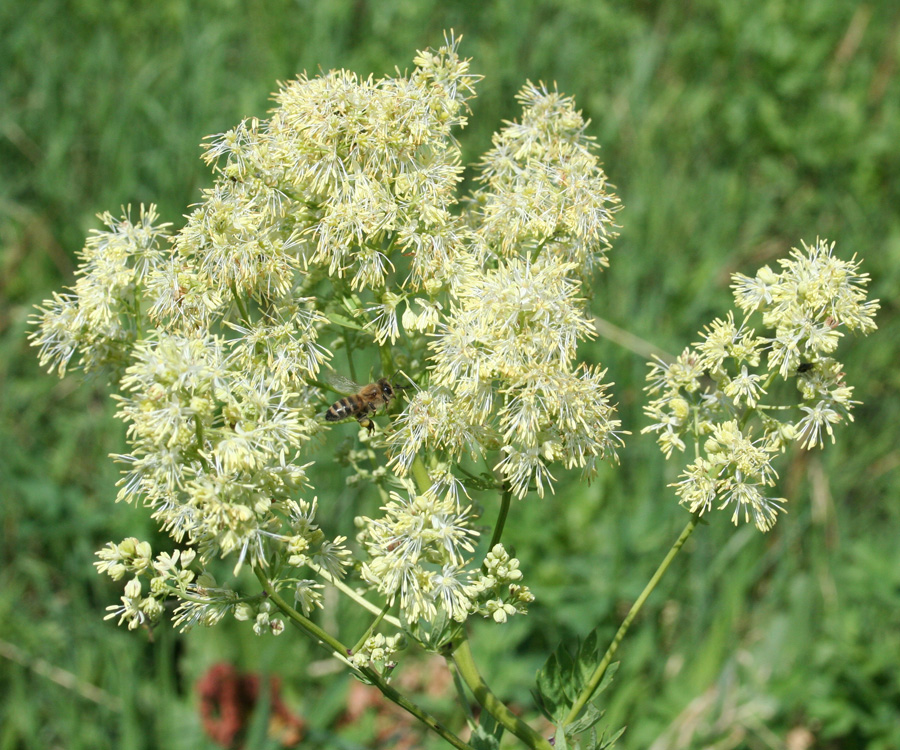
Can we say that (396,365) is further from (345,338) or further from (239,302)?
(239,302)

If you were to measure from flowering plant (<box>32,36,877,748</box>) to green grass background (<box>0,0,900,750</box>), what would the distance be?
182cm

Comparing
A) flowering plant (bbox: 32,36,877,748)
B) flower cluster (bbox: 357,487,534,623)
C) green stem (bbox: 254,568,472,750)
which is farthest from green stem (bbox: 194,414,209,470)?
flower cluster (bbox: 357,487,534,623)

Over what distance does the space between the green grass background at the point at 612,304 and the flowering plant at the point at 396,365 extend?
1821mm

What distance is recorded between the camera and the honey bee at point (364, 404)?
8.95 ft

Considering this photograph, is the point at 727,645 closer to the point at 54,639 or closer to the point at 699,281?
the point at 699,281

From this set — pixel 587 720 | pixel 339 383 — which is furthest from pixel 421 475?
pixel 587 720

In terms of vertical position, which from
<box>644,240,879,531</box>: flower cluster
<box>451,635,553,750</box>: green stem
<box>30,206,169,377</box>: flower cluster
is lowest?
<box>451,635,553,750</box>: green stem

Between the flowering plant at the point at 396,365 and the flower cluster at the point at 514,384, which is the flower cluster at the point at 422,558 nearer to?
the flowering plant at the point at 396,365

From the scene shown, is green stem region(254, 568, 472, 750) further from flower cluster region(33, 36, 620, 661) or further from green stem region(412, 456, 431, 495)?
green stem region(412, 456, 431, 495)

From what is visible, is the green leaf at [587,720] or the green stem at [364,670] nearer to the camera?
the green stem at [364,670]

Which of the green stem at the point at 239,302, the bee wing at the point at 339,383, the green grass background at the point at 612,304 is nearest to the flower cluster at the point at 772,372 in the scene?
the bee wing at the point at 339,383

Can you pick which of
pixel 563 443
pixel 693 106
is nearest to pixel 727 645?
pixel 563 443

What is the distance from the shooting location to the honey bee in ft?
8.95

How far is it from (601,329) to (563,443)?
322cm
